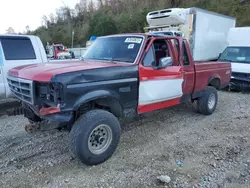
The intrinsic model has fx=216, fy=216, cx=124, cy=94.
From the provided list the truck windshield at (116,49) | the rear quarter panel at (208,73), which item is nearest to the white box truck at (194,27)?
the rear quarter panel at (208,73)

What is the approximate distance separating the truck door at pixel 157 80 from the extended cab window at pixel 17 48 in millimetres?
3592

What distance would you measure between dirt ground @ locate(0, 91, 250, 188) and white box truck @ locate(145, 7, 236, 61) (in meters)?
5.13

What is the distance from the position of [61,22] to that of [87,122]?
47035mm

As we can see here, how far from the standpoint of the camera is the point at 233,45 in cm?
952

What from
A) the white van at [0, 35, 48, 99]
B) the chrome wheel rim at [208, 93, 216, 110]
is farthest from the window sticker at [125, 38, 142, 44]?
the white van at [0, 35, 48, 99]

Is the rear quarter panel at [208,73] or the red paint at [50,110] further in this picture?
the rear quarter panel at [208,73]

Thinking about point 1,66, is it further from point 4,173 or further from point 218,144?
point 218,144

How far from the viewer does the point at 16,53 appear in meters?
5.83

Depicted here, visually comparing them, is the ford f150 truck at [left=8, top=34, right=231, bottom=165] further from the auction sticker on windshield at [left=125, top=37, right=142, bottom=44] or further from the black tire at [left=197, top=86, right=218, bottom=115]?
the black tire at [left=197, top=86, right=218, bottom=115]

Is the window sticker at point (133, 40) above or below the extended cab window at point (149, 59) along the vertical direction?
above

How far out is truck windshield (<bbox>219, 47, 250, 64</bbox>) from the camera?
881 centimetres

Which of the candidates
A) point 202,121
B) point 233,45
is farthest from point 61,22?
point 202,121

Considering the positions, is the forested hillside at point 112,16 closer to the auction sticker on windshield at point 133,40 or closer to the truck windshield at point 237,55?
the truck windshield at point 237,55

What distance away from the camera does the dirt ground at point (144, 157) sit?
121 inches
